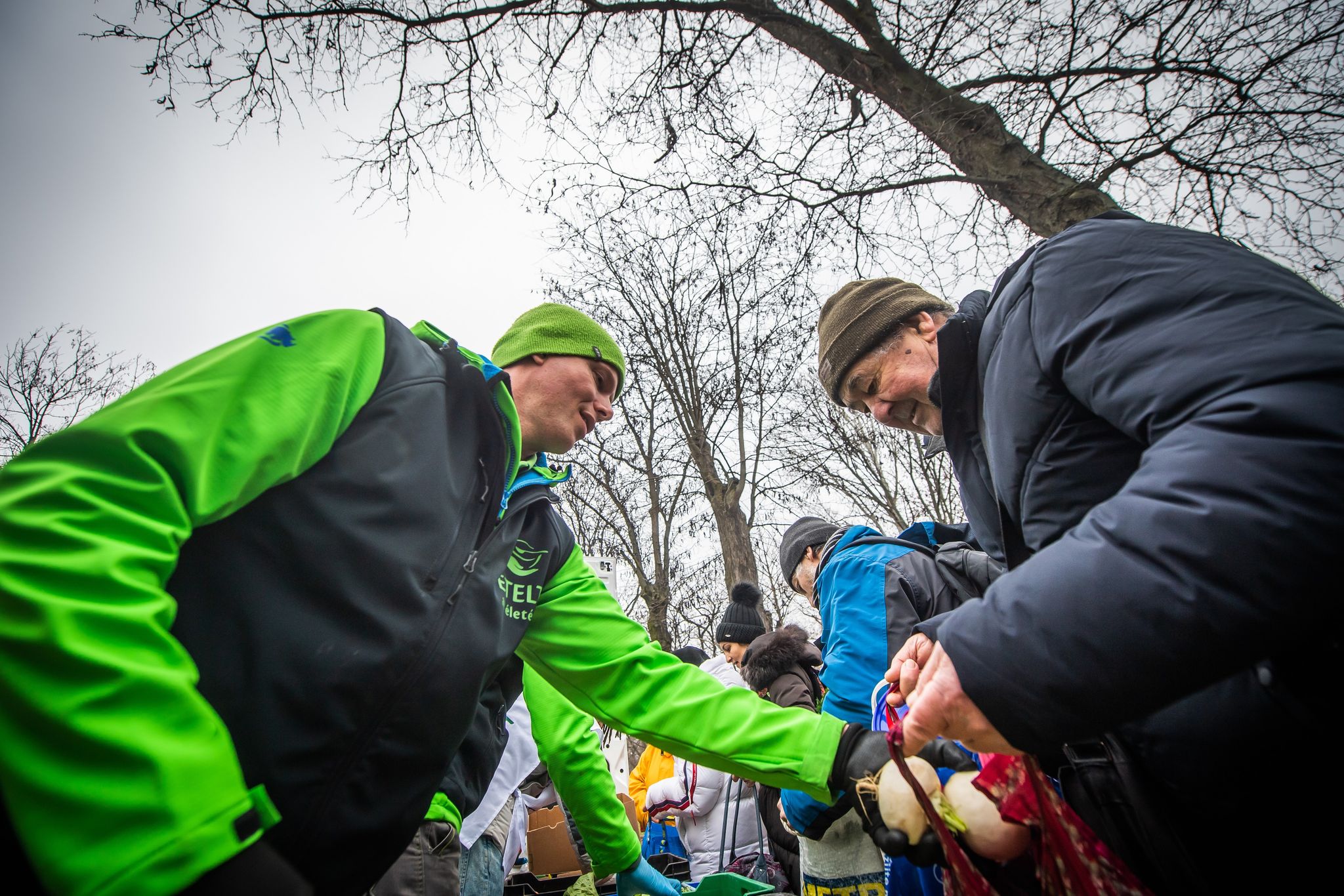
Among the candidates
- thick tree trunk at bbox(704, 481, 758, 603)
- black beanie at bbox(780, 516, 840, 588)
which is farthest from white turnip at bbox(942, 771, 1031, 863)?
thick tree trunk at bbox(704, 481, 758, 603)

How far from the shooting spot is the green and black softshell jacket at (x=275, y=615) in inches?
27.3

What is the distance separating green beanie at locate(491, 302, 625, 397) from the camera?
231 cm

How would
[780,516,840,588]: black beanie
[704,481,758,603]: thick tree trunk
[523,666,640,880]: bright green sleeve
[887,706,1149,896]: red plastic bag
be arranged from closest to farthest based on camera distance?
[887,706,1149,896]: red plastic bag
[523,666,640,880]: bright green sleeve
[780,516,840,588]: black beanie
[704,481,758,603]: thick tree trunk

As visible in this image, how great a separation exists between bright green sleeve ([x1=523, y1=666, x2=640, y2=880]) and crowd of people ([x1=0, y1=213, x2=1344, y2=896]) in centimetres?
110

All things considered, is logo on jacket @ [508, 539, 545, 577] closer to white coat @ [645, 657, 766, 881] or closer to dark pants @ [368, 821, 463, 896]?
dark pants @ [368, 821, 463, 896]

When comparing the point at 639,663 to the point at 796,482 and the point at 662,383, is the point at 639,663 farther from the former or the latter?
the point at 796,482

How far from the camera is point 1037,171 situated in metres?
Answer: 3.93

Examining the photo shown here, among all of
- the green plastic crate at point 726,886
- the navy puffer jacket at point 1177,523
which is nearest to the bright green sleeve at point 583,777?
the green plastic crate at point 726,886

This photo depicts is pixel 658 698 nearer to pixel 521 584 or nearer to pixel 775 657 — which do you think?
pixel 521 584

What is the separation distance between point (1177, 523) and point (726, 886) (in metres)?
2.67

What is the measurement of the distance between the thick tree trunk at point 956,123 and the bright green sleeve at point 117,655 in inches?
174

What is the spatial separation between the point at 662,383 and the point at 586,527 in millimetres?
5089

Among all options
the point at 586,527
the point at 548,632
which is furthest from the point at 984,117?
the point at 586,527

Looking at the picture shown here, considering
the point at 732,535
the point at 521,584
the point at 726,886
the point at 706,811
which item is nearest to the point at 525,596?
the point at 521,584
